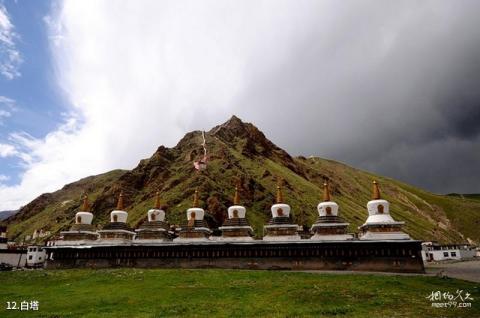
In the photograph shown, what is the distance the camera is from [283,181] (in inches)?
5172

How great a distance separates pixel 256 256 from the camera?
145ft

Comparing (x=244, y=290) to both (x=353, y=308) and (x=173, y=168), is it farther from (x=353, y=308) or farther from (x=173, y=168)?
(x=173, y=168)

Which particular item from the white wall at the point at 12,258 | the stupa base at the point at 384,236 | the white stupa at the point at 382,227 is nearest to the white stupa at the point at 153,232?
the white stupa at the point at 382,227

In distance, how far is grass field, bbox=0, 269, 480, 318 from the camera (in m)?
19.9

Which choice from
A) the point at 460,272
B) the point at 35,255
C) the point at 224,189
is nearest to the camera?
the point at 460,272

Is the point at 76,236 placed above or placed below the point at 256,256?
above

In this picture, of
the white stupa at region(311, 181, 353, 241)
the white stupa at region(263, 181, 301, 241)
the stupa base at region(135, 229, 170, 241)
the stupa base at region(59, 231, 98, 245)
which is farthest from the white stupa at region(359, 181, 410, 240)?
the stupa base at region(59, 231, 98, 245)

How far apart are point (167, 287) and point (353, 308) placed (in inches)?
599

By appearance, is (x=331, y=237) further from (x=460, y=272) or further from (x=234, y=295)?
(x=234, y=295)

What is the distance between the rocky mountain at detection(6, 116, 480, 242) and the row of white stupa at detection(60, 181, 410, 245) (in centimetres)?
3994

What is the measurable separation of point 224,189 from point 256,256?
69255mm

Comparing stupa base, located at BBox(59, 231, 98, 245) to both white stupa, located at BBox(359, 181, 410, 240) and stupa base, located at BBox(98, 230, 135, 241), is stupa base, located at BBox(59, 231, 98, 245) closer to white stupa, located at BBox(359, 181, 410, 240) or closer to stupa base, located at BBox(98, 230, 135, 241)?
stupa base, located at BBox(98, 230, 135, 241)

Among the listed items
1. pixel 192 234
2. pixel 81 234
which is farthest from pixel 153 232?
pixel 81 234

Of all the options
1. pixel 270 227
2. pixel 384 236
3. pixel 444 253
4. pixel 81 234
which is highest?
pixel 270 227
